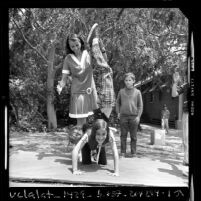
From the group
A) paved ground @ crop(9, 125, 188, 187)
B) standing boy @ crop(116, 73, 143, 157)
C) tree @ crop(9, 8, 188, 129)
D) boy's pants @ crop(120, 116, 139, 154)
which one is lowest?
paved ground @ crop(9, 125, 188, 187)

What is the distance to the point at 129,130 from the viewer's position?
409 cm


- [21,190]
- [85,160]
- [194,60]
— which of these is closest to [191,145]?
[194,60]

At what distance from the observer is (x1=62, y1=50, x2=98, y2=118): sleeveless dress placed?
3.95m

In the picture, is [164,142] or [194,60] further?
[164,142]

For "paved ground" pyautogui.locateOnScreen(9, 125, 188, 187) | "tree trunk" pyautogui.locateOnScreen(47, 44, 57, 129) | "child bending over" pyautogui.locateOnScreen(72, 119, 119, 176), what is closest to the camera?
"paved ground" pyautogui.locateOnScreen(9, 125, 188, 187)

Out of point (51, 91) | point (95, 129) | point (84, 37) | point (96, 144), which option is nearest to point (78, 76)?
point (51, 91)

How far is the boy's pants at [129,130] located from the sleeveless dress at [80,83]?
0.48 metres

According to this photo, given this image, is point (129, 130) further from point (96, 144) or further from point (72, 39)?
point (72, 39)

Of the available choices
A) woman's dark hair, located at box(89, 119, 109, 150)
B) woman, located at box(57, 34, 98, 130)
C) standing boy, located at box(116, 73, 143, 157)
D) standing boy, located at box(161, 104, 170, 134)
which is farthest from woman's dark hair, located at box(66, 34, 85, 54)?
standing boy, located at box(161, 104, 170, 134)

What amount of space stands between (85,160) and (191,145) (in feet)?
4.31

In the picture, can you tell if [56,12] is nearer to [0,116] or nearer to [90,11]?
[90,11]

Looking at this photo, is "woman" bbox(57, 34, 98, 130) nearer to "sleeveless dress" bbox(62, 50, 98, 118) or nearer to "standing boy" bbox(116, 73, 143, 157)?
"sleeveless dress" bbox(62, 50, 98, 118)

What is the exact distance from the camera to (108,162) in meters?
3.95

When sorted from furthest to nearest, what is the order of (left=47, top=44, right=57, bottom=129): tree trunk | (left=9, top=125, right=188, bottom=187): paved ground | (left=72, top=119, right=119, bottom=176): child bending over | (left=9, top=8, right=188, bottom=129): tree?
1. (left=47, top=44, right=57, bottom=129): tree trunk
2. (left=9, top=8, right=188, bottom=129): tree
3. (left=72, top=119, right=119, bottom=176): child bending over
4. (left=9, top=125, right=188, bottom=187): paved ground
